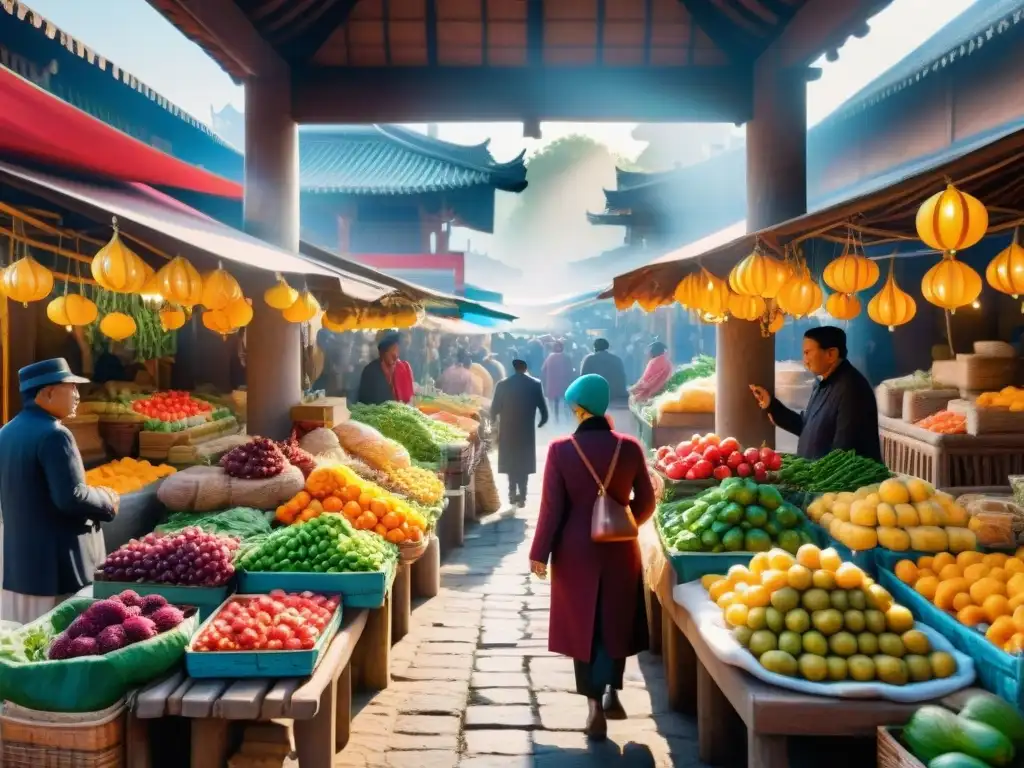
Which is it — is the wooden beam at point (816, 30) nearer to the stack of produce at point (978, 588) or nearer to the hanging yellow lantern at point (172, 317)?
the stack of produce at point (978, 588)

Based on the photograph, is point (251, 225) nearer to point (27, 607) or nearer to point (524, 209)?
point (27, 607)

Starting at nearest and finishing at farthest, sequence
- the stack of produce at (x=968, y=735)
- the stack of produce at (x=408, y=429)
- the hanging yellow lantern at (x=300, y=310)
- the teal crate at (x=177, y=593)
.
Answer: the stack of produce at (x=968, y=735) → the teal crate at (x=177, y=593) → the hanging yellow lantern at (x=300, y=310) → the stack of produce at (x=408, y=429)

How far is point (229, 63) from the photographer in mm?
7004

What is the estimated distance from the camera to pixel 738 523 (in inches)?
177

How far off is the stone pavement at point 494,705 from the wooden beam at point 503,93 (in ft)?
13.8

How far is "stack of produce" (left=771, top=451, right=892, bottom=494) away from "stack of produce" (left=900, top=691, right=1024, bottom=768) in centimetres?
226

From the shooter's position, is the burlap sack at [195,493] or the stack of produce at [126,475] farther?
the stack of produce at [126,475]

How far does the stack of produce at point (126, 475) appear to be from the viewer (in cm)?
598

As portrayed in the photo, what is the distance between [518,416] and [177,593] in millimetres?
6629

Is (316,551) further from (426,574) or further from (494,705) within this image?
(426,574)

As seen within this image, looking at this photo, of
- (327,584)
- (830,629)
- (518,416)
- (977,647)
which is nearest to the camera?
(977,647)

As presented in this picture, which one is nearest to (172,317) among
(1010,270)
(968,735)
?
(1010,270)

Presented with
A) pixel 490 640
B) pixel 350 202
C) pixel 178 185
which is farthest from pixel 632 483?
pixel 350 202

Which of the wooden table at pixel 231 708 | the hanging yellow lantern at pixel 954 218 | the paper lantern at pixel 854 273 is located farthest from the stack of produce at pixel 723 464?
the wooden table at pixel 231 708
